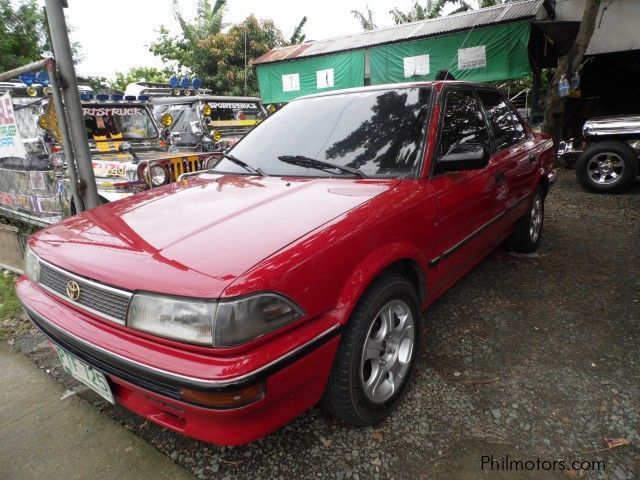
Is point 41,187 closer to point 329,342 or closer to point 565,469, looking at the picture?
point 329,342

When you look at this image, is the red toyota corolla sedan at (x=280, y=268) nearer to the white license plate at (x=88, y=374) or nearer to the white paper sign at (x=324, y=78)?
the white license plate at (x=88, y=374)

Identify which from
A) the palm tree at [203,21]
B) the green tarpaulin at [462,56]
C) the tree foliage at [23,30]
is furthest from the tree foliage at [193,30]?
the green tarpaulin at [462,56]

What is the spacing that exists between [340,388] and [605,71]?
1297 centimetres

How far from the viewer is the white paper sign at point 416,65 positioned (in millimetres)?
9938

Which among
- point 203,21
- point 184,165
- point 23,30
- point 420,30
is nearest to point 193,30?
point 203,21

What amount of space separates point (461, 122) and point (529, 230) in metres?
1.70

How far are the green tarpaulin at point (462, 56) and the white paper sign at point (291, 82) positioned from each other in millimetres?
2426

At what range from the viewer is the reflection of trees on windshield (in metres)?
2.24

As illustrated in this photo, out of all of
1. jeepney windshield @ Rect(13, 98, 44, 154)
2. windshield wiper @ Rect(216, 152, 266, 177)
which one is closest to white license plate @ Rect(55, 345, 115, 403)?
windshield wiper @ Rect(216, 152, 266, 177)

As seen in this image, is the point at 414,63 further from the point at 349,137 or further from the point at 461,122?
the point at 349,137

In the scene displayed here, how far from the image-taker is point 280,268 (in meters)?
1.42

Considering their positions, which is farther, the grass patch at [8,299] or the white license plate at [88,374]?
the grass patch at [8,299]

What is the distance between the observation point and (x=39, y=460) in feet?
6.26

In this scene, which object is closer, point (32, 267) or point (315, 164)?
point (32, 267)
